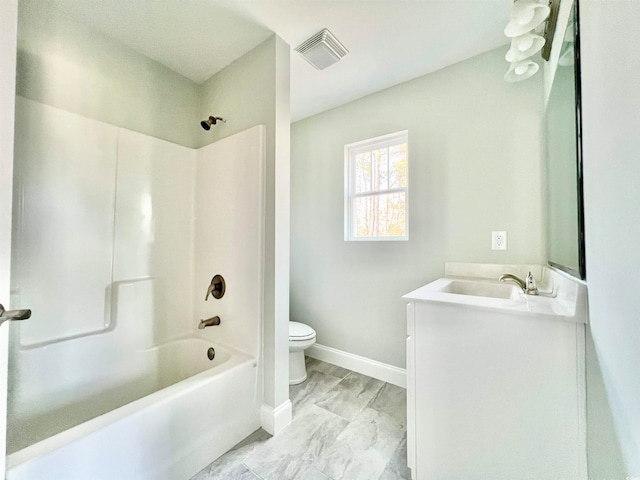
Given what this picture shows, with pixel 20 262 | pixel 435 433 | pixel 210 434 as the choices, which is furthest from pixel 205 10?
pixel 435 433

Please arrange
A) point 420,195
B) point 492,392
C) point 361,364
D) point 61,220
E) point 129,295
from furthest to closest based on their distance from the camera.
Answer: point 361,364, point 420,195, point 129,295, point 61,220, point 492,392

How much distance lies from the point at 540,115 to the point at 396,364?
1.94 meters

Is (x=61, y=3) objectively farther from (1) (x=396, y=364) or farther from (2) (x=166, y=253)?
(1) (x=396, y=364)

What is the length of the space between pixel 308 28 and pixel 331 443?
2.40 meters

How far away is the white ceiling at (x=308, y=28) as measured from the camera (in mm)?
1349

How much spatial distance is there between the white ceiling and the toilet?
79.6 inches

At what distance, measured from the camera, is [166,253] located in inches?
69.7

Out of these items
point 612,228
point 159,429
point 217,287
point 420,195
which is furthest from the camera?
point 420,195

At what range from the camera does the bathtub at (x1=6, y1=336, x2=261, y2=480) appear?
2.73 feet

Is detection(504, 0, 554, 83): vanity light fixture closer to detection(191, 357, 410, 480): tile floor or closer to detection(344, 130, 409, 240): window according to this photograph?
detection(344, 130, 409, 240): window

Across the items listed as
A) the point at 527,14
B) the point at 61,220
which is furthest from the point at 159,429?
the point at 527,14

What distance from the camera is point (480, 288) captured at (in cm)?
151

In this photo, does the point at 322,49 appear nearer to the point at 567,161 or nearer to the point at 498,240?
the point at 567,161

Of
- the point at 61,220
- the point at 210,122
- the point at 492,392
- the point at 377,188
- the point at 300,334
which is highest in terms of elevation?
the point at 210,122
